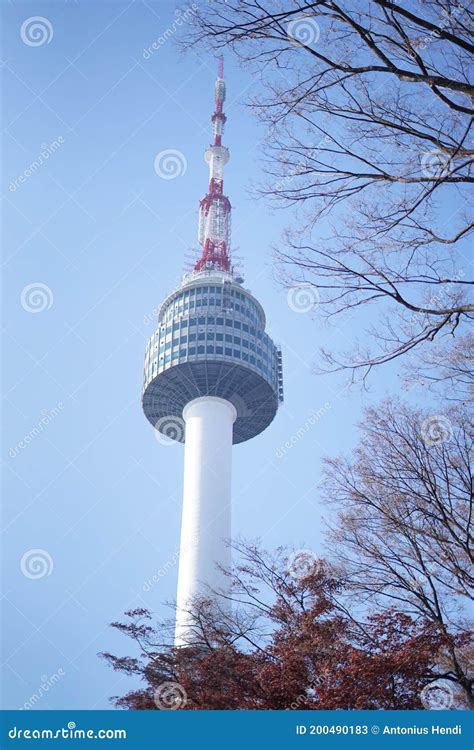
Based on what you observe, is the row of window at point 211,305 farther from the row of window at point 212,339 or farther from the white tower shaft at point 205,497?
the white tower shaft at point 205,497

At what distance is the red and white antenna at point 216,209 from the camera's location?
72.3 meters

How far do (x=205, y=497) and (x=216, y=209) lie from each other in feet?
102

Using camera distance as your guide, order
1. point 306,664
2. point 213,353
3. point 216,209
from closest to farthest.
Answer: point 306,664, point 213,353, point 216,209

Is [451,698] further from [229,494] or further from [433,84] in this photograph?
[229,494]

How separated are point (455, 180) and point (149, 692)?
53.5 feet

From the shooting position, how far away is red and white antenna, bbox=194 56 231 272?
72312 millimetres

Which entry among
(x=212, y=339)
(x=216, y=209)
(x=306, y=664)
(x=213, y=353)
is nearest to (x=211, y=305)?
(x=212, y=339)

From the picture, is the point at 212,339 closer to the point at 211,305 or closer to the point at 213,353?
the point at 213,353

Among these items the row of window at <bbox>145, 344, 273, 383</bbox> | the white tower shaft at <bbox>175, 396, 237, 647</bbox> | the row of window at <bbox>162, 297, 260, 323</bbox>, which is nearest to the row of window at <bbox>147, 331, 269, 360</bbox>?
the row of window at <bbox>145, 344, 273, 383</bbox>

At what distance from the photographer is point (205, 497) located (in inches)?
2378

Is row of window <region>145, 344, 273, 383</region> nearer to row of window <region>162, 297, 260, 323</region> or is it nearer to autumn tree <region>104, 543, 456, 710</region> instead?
row of window <region>162, 297, 260, 323</region>

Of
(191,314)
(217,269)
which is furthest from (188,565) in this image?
(217,269)

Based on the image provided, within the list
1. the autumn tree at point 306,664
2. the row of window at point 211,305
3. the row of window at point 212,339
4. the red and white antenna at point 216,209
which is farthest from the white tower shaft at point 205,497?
the autumn tree at point 306,664

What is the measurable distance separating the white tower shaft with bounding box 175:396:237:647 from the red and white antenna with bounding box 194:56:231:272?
598 inches
